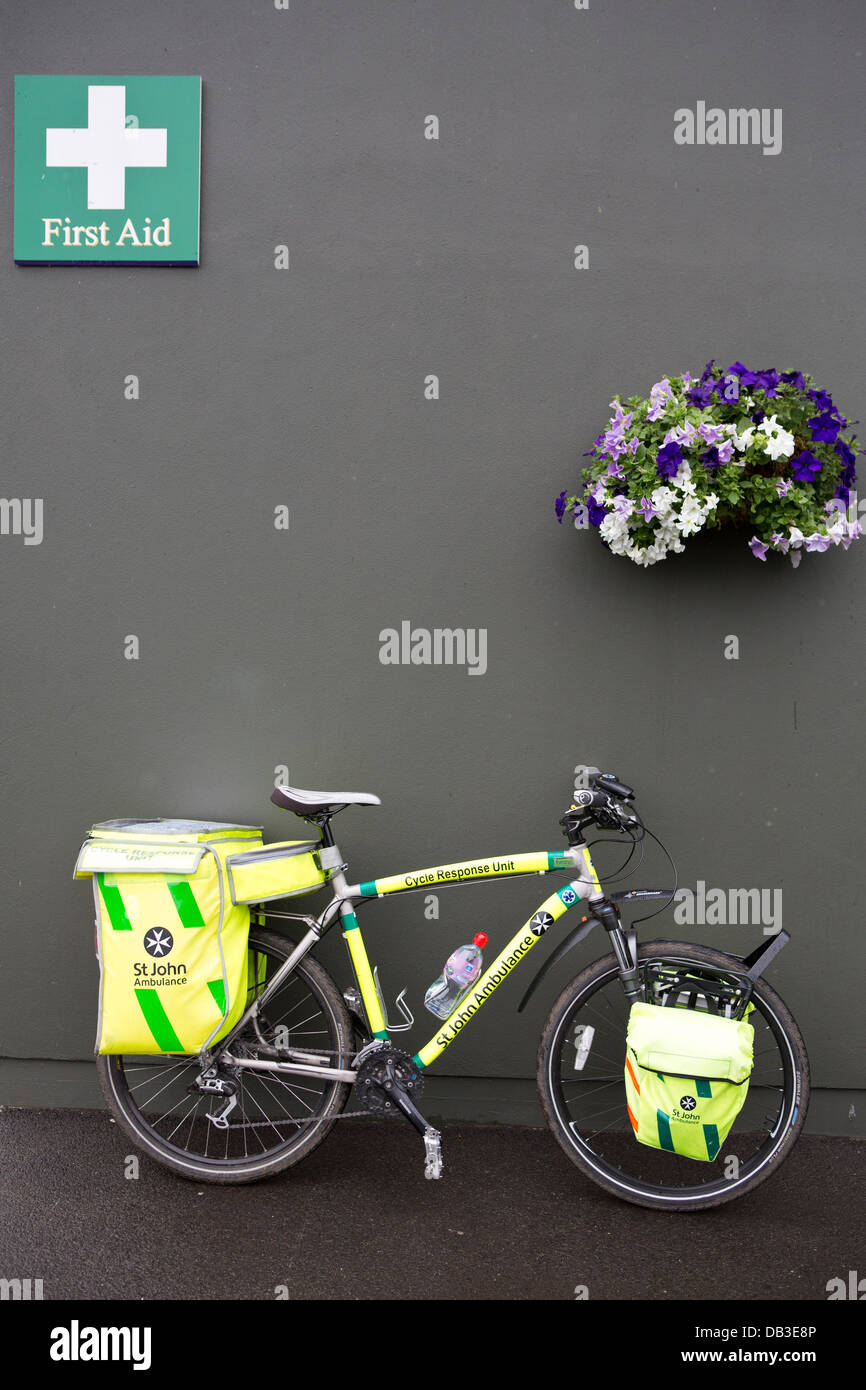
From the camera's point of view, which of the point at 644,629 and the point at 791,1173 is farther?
the point at 644,629

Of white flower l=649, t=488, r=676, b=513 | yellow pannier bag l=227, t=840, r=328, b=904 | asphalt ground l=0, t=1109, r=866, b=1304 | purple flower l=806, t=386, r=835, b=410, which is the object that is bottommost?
asphalt ground l=0, t=1109, r=866, b=1304

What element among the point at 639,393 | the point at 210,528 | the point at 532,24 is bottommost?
the point at 210,528

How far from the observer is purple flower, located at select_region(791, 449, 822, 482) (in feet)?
9.93

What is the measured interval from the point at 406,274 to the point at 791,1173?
3.18 m

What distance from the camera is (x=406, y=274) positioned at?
345 cm

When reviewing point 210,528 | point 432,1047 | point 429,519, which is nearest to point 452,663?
point 429,519

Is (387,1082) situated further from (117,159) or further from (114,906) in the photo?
(117,159)

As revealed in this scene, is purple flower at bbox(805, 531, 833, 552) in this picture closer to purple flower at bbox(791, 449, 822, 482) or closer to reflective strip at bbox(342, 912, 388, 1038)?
purple flower at bbox(791, 449, 822, 482)

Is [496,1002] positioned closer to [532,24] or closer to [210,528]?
[210,528]

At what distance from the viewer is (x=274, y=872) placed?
9.91 feet

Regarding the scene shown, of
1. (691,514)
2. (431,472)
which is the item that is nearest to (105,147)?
(431,472)

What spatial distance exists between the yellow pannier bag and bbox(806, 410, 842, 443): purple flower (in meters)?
1.97

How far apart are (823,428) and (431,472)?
4.10 feet

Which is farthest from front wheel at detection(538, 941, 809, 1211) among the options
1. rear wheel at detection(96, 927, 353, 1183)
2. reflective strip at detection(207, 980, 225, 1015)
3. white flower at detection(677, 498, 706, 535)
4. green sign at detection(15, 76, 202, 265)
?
green sign at detection(15, 76, 202, 265)
